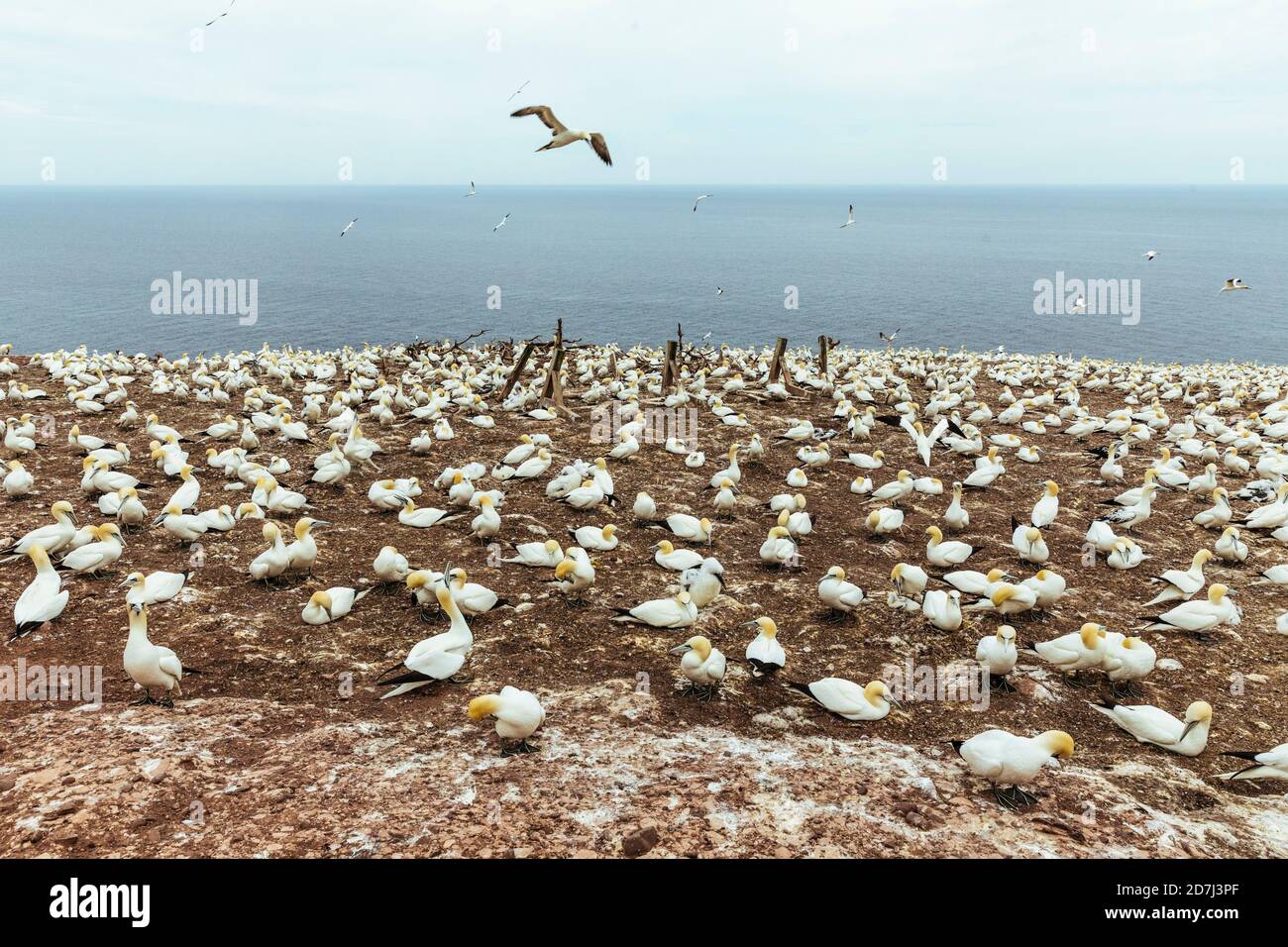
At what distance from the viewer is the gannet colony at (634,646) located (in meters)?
5.13

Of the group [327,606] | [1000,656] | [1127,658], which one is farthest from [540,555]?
[1127,658]

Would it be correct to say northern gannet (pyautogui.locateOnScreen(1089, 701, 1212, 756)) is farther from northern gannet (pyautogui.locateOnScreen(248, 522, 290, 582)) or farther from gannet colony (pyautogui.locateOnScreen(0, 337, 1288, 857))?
northern gannet (pyautogui.locateOnScreen(248, 522, 290, 582))

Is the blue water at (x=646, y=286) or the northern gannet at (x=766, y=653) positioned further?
the blue water at (x=646, y=286)

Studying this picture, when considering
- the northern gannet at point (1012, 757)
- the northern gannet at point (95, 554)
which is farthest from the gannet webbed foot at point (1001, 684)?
the northern gannet at point (95, 554)

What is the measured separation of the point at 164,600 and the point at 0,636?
146 cm

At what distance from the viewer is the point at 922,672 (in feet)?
26.6

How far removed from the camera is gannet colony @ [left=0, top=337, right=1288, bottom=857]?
5.13 m

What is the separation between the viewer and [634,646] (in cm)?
838

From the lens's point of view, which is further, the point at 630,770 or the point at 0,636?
the point at 0,636

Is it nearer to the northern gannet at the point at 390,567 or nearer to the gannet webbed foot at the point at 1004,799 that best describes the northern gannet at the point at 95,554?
the northern gannet at the point at 390,567

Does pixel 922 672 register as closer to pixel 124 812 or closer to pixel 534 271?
pixel 124 812

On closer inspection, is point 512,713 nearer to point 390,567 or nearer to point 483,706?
point 483,706

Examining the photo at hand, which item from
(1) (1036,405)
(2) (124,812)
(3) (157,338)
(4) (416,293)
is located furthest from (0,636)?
(4) (416,293)

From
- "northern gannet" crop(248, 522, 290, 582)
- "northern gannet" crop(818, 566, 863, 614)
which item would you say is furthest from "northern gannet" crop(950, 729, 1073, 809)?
"northern gannet" crop(248, 522, 290, 582)
